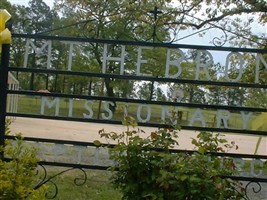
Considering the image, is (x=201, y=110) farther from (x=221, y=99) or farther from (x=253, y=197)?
(x=253, y=197)

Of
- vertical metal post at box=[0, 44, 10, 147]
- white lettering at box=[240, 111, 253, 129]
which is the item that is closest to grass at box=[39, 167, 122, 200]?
vertical metal post at box=[0, 44, 10, 147]

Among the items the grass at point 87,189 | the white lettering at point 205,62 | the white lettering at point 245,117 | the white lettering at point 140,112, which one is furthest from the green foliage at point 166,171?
the grass at point 87,189

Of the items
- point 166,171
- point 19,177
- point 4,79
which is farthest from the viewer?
point 4,79

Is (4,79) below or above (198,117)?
above

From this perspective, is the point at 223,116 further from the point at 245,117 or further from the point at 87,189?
the point at 87,189

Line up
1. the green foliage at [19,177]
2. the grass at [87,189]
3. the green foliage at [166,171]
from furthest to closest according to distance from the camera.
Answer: the grass at [87,189] → the green foliage at [166,171] → the green foliage at [19,177]

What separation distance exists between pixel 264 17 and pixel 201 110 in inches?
183

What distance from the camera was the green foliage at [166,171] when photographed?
7.54ft

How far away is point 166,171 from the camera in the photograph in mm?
2348

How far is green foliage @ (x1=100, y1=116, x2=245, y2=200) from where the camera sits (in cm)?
230

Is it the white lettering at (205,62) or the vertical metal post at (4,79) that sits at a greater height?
the white lettering at (205,62)

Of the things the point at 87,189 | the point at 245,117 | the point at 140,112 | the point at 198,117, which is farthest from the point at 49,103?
the point at 87,189

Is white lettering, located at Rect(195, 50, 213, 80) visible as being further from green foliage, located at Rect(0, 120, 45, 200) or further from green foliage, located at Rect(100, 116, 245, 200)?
green foliage, located at Rect(0, 120, 45, 200)

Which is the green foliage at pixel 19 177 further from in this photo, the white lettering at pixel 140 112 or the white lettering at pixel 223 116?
the white lettering at pixel 223 116
